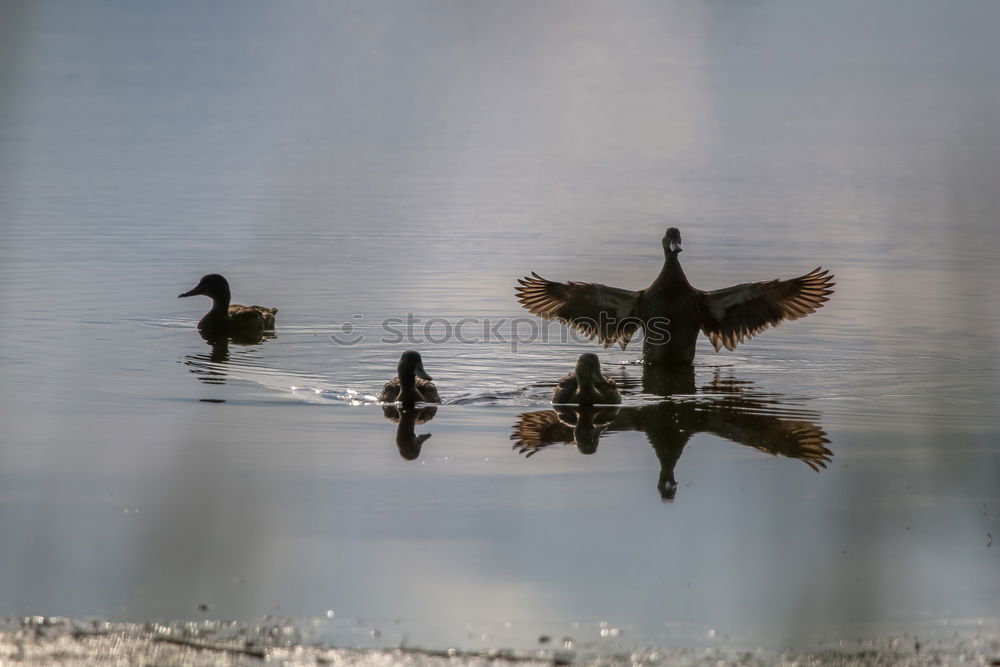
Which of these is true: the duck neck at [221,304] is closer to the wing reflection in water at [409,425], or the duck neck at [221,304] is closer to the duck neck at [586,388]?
the wing reflection in water at [409,425]

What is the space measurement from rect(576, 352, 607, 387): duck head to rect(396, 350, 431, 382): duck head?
106cm

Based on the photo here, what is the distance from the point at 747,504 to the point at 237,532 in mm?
2441

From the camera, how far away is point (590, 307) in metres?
12.7

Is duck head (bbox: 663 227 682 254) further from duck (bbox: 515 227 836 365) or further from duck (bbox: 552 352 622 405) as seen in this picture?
duck (bbox: 552 352 622 405)

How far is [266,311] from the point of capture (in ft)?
44.2

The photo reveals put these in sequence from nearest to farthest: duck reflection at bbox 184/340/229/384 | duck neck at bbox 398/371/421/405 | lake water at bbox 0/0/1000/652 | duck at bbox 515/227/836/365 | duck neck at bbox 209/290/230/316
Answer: lake water at bbox 0/0/1000/652 → duck neck at bbox 398/371/421/405 → duck reflection at bbox 184/340/229/384 → duck at bbox 515/227/836/365 → duck neck at bbox 209/290/230/316

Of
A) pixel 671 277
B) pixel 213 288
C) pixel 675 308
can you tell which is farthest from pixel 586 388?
pixel 213 288

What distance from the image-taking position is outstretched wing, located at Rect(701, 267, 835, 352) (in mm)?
12312

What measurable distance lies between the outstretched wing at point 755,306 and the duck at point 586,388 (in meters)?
2.45

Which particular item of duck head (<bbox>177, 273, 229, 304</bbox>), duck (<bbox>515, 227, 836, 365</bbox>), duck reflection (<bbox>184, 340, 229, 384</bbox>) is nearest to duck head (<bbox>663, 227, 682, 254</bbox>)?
duck (<bbox>515, 227, 836, 365</bbox>)

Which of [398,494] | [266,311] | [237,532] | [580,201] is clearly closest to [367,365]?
[266,311]

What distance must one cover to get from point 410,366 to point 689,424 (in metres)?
1.93

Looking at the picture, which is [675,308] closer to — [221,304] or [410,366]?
[410,366]

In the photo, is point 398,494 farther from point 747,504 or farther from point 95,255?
point 95,255
